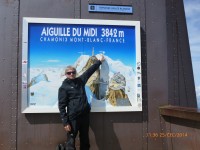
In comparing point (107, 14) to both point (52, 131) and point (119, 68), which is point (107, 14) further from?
point (52, 131)

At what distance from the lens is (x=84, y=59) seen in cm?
550

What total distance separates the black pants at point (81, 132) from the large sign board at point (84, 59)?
45 centimetres

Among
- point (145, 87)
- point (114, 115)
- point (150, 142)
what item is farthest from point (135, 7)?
point (150, 142)

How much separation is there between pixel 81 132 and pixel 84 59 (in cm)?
123

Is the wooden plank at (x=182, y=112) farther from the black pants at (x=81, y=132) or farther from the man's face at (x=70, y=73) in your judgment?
the man's face at (x=70, y=73)

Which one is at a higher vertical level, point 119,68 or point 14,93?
point 119,68

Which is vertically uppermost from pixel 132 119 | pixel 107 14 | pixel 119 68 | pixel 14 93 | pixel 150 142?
pixel 107 14

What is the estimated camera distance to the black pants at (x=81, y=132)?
488 cm

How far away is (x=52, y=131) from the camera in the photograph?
538cm

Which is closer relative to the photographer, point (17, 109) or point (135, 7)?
point (17, 109)

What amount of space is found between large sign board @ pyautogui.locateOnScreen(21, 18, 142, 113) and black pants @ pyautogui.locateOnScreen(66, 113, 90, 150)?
45 cm

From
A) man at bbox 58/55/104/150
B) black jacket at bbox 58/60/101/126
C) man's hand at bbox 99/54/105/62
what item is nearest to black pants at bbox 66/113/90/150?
man at bbox 58/55/104/150

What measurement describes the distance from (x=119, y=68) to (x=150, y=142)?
4.54 feet

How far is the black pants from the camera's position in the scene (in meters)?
4.88
